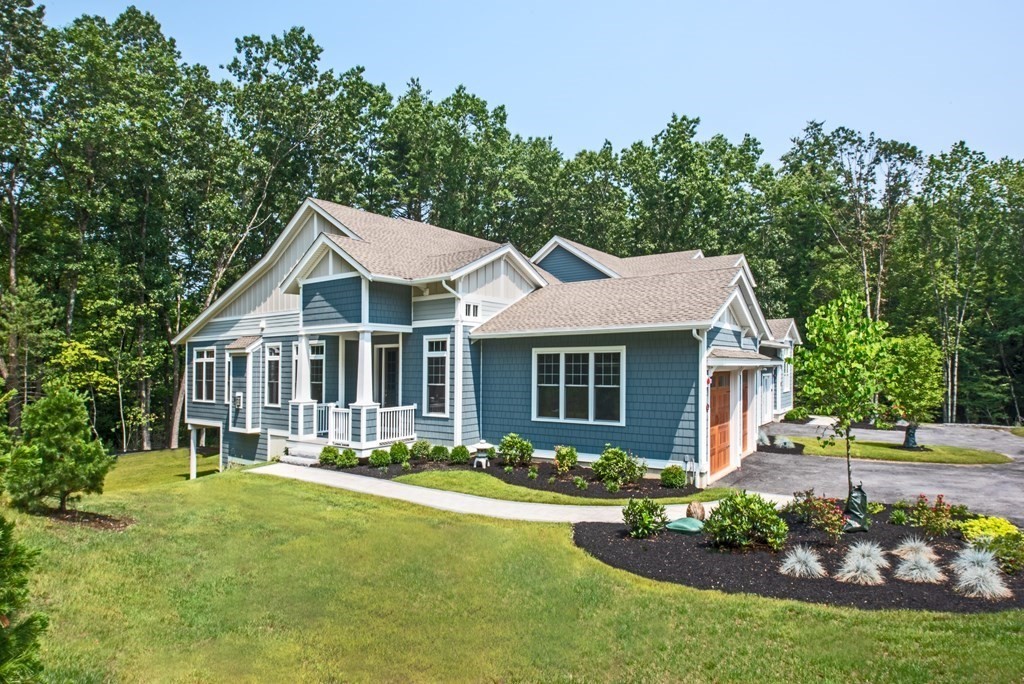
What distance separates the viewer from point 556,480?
13148 millimetres

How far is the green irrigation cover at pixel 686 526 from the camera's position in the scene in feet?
29.9

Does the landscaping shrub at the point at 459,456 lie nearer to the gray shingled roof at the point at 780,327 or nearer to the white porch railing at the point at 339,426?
the white porch railing at the point at 339,426

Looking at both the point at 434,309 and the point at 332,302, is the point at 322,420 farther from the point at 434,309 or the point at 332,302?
the point at 434,309

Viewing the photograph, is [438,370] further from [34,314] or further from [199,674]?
[34,314]

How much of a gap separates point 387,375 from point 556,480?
6.78 m

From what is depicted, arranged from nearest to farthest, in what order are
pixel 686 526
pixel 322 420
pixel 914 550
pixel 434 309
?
pixel 914 550
pixel 686 526
pixel 434 309
pixel 322 420

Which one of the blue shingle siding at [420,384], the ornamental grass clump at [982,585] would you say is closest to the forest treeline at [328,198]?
the blue shingle siding at [420,384]

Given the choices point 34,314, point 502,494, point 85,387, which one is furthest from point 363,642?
point 85,387

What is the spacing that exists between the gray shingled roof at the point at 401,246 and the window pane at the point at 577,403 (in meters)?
4.48

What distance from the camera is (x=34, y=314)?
21.8 metres

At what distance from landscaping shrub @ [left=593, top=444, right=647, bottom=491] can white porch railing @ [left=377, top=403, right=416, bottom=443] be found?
5.66 m

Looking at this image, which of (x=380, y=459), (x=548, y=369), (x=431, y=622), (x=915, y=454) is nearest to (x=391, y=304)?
(x=380, y=459)

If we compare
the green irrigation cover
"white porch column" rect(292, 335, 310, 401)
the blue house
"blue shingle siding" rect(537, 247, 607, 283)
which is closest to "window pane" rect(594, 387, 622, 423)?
the blue house

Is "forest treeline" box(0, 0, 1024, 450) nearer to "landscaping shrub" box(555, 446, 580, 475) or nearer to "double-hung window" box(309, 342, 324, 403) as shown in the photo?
"double-hung window" box(309, 342, 324, 403)
